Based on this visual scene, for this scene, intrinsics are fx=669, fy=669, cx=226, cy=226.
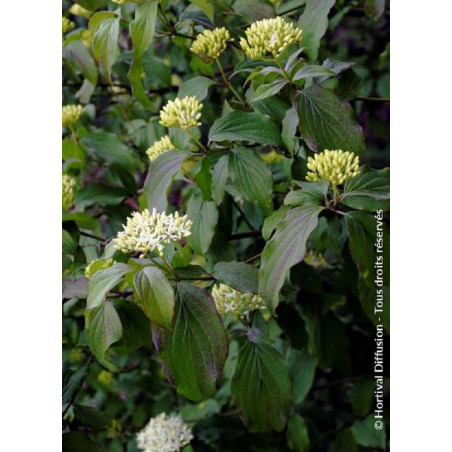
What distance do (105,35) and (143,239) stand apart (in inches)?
15.2

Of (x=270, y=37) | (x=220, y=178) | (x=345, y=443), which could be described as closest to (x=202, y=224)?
(x=220, y=178)

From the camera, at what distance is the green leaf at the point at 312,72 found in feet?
2.65

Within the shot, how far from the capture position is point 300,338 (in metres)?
1.20

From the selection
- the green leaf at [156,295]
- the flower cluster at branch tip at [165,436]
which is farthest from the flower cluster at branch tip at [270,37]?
the flower cluster at branch tip at [165,436]

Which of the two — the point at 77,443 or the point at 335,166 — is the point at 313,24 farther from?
the point at 77,443

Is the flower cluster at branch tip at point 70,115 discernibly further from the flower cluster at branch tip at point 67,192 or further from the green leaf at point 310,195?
the green leaf at point 310,195

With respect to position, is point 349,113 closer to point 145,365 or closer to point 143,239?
point 143,239

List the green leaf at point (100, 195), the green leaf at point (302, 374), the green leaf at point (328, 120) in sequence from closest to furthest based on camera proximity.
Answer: the green leaf at point (328, 120)
the green leaf at point (100, 195)
the green leaf at point (302, 374)

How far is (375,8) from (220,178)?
1.24 feet

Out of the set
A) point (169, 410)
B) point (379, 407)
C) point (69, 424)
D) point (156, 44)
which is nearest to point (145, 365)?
point (169, 410)

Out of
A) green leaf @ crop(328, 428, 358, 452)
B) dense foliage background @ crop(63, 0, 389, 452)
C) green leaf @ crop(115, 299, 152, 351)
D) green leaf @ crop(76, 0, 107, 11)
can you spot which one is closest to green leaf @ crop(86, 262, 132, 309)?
dense foliage background @ crop(63, 0, 389, 452)

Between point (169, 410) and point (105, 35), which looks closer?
point (105, 35)

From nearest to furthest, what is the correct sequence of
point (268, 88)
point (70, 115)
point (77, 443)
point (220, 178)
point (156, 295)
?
point (156, 295) → point (268, 88) → point (220, 178) → point (77, 443) → point (70, 115)

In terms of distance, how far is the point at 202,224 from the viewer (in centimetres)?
100
